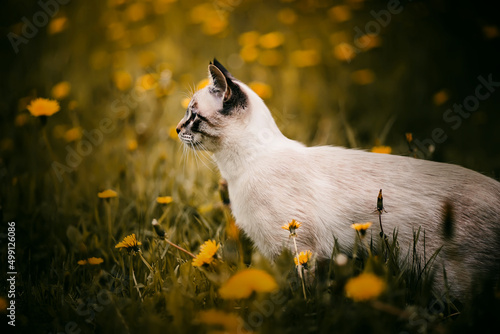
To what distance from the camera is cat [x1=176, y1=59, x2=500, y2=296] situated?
72.5 inches

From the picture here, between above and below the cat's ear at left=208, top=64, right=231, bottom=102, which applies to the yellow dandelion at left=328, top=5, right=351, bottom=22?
above

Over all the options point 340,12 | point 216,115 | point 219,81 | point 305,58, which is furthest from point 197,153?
point 340,12

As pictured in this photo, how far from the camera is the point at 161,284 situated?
6.60 ft

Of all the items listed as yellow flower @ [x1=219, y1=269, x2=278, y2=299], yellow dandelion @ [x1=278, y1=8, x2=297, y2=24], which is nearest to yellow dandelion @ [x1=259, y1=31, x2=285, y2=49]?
yellow dandelion @ [x1=278, y1=8, x2=297, y2=24]

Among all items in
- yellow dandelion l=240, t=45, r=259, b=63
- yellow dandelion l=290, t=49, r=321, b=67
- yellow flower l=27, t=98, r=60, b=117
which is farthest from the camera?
yellow dandelion l=290, t=49, r=321, b=67

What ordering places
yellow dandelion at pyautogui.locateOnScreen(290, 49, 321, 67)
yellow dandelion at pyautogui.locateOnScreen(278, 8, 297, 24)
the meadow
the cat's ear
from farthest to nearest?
yellow dandelion at pyautogui.locateOnScreen(278, 8, 297, 24), yellow dandelion at pyautogui.locateOnScreen(290, 49, 321, 67), the cat's ear, the meadow

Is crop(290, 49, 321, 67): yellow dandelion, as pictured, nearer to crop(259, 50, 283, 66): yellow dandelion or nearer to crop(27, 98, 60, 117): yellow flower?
crop(259, 50, 283, 66): yellow dandelion

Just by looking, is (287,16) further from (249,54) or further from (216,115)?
(216,115)

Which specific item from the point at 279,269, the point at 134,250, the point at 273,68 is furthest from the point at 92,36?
the point at 279,269

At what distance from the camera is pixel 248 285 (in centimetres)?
146

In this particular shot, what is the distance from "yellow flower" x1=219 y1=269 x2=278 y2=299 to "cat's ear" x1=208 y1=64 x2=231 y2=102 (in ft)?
3.62

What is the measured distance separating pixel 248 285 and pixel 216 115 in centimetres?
111

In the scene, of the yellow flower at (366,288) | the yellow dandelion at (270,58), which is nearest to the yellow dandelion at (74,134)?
the yellow dandelion at (270,58)

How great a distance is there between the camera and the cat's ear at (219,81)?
2.12 metres
